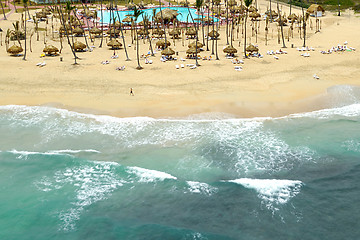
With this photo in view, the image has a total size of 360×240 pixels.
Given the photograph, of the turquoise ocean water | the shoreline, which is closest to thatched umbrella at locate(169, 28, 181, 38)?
the shoreline

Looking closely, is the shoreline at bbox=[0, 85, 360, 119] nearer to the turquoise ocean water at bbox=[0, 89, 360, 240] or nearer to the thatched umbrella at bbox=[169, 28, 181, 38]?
the turquoise ocean water at bbox=[0, 89, 360, 240]

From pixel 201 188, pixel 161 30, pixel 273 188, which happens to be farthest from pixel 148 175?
pixel 161 30

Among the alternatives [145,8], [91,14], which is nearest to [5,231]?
[91,14]

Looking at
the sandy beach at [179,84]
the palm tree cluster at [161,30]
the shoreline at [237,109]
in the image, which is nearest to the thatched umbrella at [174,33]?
the palm tree cluster at [161,30]

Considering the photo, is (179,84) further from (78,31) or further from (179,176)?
(78,31)

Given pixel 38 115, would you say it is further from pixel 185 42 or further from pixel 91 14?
pixel 91 14
